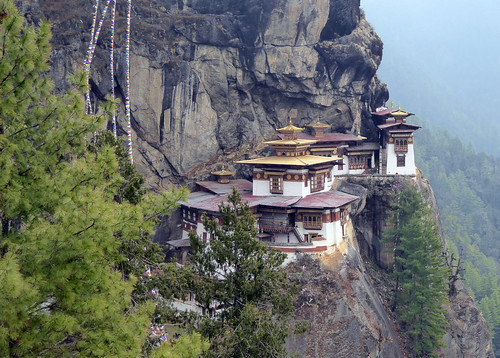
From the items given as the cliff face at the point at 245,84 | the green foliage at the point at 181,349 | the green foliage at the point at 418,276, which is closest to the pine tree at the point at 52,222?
the green foliage at the point at 181,349

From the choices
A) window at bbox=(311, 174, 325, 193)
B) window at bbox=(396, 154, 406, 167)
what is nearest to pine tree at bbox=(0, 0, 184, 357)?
window at bbox=(311, 174, 325, 193)

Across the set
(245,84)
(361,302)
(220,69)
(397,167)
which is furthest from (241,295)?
(397,167)

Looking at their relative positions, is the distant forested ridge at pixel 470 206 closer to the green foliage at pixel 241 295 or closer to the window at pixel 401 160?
the window at pixel 401 160

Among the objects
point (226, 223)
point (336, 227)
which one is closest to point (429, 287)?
point (336, 227)

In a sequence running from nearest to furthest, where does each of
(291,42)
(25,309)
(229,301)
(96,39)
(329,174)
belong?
(25,309) < (229,301) < (96,39) < (329,174) < (291,42)

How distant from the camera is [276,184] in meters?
36.2

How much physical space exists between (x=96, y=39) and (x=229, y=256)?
20.3 m

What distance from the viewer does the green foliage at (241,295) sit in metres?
17.5

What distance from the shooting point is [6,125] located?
420 inches

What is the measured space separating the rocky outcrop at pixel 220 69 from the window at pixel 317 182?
728 centimetres

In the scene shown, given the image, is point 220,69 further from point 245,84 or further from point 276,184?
point 276,184

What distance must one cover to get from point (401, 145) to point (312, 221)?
463 inches

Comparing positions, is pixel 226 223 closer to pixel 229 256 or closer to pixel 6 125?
pixel 229 256

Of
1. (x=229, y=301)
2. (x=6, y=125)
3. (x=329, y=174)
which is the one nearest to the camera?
(x=6, y=125)
